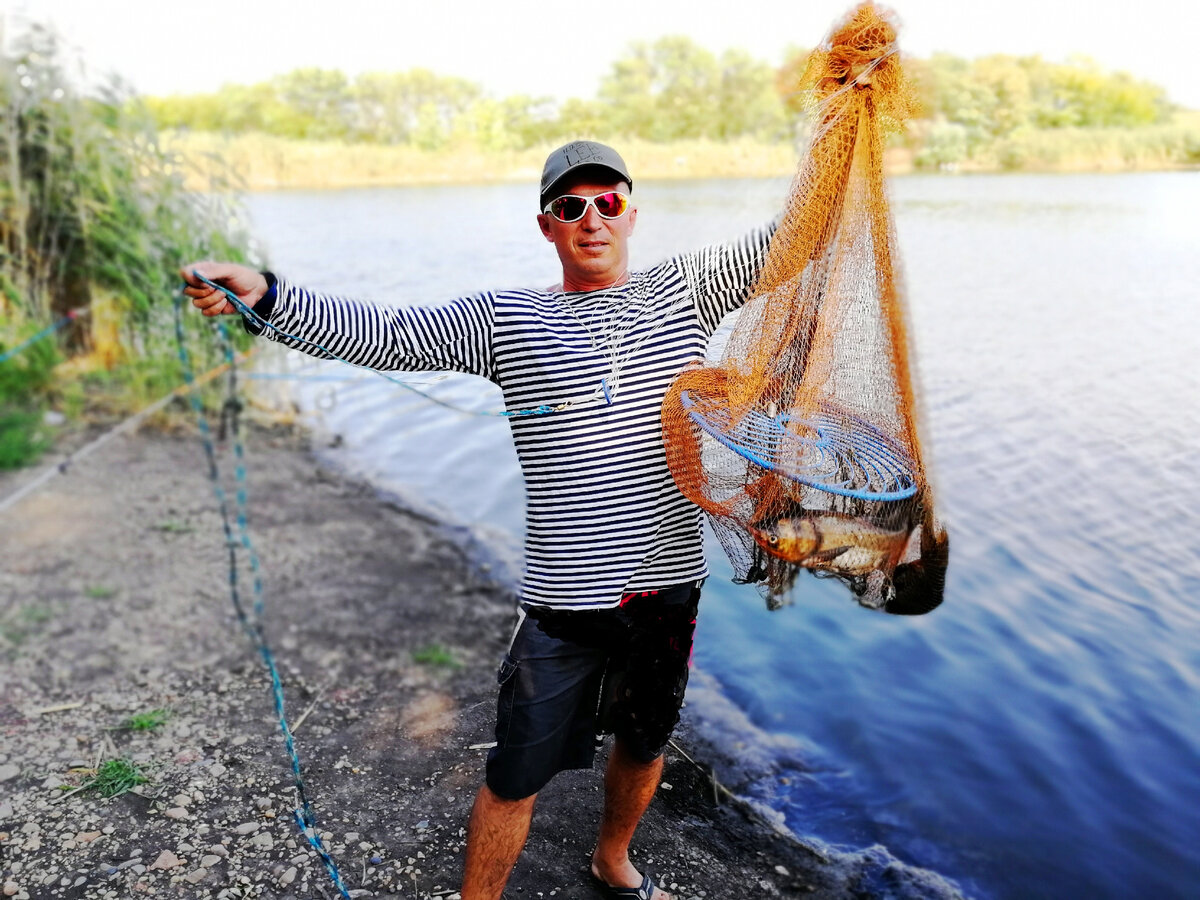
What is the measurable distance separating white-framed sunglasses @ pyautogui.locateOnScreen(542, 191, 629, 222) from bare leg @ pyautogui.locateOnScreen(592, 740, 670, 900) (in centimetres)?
125

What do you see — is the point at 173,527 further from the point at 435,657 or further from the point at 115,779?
the point at 115,779

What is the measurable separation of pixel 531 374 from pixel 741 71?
40.2 meters

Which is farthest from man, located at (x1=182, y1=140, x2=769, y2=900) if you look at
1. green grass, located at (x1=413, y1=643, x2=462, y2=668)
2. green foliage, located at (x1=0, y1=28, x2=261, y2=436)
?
green foliage, located at (x1=0, y1=28, x2=261, y2=436)

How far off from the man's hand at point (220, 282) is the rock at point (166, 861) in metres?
1.62

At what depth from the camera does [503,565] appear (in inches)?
227

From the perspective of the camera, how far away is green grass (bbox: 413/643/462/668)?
4.12 meters

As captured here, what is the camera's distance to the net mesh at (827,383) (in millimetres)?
2143

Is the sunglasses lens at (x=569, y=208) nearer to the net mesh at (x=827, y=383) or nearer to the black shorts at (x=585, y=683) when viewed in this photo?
the net mesh at (x=827, y=383)

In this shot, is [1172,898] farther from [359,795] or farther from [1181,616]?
[359,795]

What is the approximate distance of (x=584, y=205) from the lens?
2.08 meters

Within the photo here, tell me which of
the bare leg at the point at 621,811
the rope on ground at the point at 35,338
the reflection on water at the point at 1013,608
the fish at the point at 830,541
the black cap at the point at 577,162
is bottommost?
the reflection on water at the point at 1013,608

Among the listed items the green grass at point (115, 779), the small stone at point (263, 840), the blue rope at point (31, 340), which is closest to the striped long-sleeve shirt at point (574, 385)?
the small stone at point (263, 840)

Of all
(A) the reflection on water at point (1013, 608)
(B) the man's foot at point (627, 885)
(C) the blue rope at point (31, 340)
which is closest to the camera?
(B) the man's foot at point (627, 885)

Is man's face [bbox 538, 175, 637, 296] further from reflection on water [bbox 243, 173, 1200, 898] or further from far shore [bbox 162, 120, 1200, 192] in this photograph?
reflection on water [bbox 243, 173, 1200, 898]
